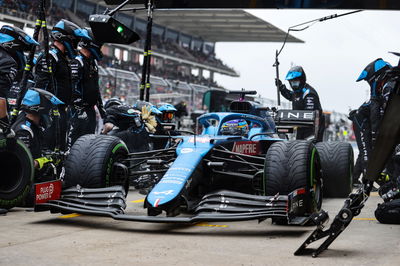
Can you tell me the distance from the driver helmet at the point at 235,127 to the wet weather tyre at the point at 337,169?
1.45 m

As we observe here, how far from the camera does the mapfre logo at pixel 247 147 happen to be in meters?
6.42

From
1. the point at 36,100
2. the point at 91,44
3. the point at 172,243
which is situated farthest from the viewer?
A: the point at 91,44

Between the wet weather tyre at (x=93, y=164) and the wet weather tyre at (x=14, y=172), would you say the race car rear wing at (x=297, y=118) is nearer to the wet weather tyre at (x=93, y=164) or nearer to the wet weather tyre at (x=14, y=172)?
the wet weather tyre at (x=93, y=164)

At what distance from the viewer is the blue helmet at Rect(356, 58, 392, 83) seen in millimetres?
8836

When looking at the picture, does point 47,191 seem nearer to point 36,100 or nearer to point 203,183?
point 203,183

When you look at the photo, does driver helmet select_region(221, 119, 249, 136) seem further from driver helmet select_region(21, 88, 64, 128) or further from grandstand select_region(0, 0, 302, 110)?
grandstand select_region(0, 0, 302, 110)

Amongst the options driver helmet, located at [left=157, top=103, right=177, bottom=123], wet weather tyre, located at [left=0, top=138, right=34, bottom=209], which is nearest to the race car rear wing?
driver helmet, located at [left=157, top=103, right=177, bottom=123]

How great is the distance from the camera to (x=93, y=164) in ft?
18.8

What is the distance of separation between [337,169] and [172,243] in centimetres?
375

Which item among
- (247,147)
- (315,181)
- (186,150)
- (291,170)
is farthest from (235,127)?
(291,170)

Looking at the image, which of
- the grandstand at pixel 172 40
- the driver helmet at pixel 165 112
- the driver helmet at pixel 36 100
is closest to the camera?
the driver helmet at pixel 36 100

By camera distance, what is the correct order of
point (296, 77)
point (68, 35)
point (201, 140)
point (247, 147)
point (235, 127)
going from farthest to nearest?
point (296, 77)
point (68, 35)
point (235, 127)
point (247, 147)
point (201, 140)

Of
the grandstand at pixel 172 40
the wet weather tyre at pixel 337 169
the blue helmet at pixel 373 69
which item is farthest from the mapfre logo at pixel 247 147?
the grandstand at pixel 172 40

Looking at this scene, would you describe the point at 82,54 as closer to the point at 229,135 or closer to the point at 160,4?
the point at 160,4
